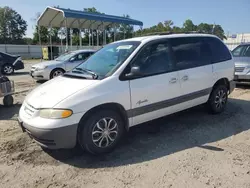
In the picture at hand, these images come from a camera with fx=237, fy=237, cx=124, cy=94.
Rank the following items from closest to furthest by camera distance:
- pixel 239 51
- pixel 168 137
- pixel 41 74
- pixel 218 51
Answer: pixel 168 137 → pixel 218 51 → pixel 239 51 → pixel 41 74

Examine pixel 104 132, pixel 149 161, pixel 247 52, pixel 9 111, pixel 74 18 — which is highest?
pixel 74 18

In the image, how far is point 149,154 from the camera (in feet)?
12.2

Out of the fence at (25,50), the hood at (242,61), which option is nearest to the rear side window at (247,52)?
the hood at (242,61)

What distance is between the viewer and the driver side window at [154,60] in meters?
4.05

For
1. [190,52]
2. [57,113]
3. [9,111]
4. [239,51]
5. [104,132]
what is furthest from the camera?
[239,51]

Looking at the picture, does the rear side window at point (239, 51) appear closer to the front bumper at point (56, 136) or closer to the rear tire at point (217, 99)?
the rear tire at point (217, 99)

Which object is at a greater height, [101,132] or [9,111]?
[101,132]

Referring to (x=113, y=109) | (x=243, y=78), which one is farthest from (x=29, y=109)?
(x=243, y=78)

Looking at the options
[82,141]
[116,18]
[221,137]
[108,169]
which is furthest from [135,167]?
[116,18]

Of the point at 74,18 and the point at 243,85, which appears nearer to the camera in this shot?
the point at 243,85

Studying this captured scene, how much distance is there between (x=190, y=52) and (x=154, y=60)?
1086mm

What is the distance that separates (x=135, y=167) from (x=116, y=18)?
21.9m

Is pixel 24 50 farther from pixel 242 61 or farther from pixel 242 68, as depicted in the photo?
pixel 242 68

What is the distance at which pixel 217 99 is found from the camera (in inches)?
217
